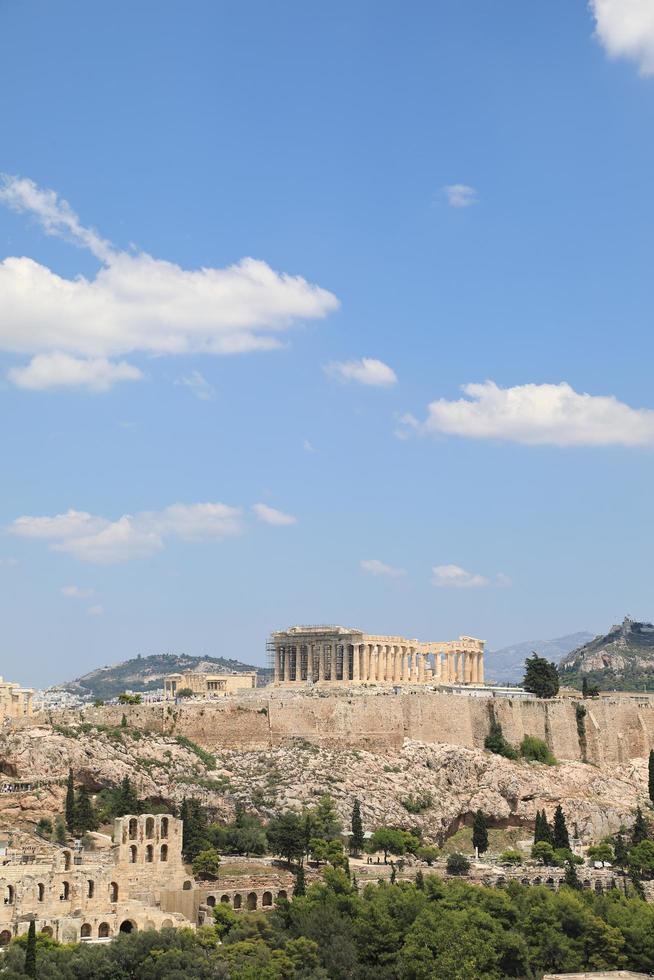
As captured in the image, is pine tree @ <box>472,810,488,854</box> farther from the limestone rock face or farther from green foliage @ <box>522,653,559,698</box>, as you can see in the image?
green foliage @ <box>522,653,559,698</box>

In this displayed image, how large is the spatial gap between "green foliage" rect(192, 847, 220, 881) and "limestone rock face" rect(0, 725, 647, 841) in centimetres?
955

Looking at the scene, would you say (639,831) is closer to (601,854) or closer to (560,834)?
(601,854)

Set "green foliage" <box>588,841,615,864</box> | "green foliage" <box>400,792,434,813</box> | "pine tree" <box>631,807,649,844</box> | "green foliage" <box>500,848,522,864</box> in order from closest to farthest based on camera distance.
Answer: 1. "green foliage" <box>500,848,522,864</box>
2. "green foliage" <box>588,841,615,864</box>
3. "pine tree" <box>631,807,649,844</box>
4. "green foliage" <box>400,792,434,813</box>

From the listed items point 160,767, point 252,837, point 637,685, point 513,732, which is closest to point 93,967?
point 252,837

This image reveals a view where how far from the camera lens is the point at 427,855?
75500 millimetres

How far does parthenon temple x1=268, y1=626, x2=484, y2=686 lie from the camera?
338ft

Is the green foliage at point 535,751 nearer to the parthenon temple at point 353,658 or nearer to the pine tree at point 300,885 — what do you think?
the parthenon temple at point 353,658

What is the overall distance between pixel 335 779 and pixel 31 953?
32362mm

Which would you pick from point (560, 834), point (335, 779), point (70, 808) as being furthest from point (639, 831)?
point (70, 808)

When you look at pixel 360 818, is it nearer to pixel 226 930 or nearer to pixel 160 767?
pixel 160 767

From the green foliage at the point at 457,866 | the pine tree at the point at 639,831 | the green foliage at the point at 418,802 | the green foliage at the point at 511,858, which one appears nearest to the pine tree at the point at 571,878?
the green foliage at the point at 511,858

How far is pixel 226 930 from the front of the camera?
58.7 metres

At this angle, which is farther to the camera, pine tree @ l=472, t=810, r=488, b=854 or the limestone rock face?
pine tree @ l=472, t=810, r=488, b=854

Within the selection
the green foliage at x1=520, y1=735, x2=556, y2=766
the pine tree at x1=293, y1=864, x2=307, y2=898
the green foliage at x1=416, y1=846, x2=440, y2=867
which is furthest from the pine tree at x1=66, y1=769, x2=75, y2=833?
the green foliage at x1=520, y1=735, x2=556, y2=766
